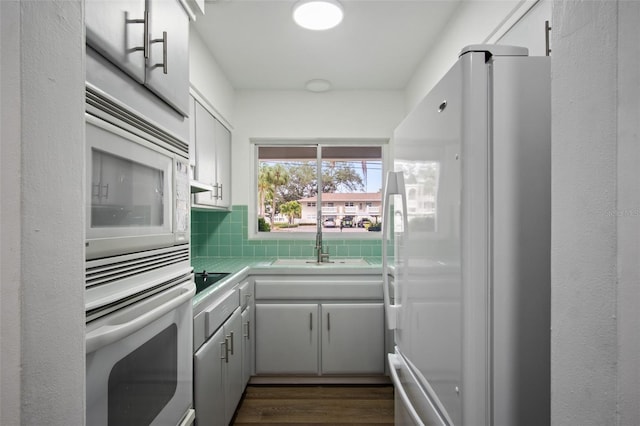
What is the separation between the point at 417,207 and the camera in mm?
1154

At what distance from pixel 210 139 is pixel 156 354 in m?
1.81

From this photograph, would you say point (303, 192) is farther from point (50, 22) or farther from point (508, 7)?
point (50, 22)

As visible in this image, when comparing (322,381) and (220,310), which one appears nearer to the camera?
(220,310)

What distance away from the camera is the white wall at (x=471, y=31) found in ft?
4.77

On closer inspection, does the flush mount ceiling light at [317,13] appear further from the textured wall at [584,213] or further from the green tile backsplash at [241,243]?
the green tile backsplash at [241,243]

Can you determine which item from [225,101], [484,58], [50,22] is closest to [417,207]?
[484,58]

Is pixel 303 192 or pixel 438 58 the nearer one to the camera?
pixel 438 58

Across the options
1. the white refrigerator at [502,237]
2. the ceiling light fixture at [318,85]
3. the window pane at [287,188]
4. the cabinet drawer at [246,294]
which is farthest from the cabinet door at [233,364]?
the ceiling light fixture at [318,85]

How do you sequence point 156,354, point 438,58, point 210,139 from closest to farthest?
1. point 156,354
2. point 438,58
3. point 210,139

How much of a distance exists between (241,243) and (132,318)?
2.40 metres

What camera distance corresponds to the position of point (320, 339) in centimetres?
260

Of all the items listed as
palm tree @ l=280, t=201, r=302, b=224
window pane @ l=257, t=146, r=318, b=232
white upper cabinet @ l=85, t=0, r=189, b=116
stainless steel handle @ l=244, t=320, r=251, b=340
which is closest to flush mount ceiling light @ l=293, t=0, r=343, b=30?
white upper cabinet @ l=85, t=0, r=189, b=116

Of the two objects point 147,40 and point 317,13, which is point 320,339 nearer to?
point 317,13

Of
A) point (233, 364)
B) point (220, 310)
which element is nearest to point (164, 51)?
point (220, 310)
